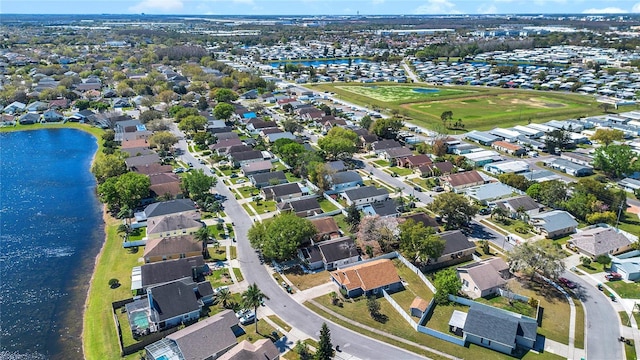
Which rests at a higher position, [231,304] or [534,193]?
[534,193]

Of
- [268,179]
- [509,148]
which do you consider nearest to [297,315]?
[268,179]

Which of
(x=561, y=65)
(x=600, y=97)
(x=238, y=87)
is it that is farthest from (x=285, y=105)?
(x=561, y=65)

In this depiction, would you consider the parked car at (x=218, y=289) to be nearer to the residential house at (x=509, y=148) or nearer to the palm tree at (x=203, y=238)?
the palm tree at (x=203, y=238)

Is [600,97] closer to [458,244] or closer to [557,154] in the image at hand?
[557,154]

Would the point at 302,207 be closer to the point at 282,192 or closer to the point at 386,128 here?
the point at 282,192

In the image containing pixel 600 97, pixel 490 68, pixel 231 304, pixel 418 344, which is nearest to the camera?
pixel 418 344

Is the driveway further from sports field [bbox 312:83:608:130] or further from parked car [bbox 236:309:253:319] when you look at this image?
sports field [bbox 312:83:608:130]
